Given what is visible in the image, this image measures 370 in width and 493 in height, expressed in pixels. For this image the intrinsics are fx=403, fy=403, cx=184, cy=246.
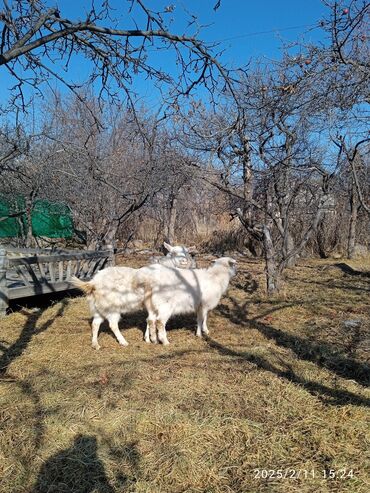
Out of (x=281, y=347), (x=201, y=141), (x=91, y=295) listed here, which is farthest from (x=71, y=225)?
(x=281, y=347)

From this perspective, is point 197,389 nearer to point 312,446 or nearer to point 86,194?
point 312,446

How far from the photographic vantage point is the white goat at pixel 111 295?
6344mm

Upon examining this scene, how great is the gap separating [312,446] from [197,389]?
1.44 meters

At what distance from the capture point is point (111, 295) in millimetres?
6348

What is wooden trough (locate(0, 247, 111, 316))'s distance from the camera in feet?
26.7

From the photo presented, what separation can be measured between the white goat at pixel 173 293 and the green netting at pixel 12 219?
30.4 ft

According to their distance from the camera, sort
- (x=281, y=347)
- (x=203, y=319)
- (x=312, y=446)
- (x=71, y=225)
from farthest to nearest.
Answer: (x=71, y=225), (x=203, y=319), (x=281, y=347), (x=312, y=446)

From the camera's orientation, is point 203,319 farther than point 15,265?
No

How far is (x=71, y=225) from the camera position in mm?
19969

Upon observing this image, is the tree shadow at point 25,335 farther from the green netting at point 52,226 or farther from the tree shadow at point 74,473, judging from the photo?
the green netting at point 52,226

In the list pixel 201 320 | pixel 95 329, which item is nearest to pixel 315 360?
pixel 201 320

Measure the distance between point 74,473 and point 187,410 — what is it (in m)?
1.28

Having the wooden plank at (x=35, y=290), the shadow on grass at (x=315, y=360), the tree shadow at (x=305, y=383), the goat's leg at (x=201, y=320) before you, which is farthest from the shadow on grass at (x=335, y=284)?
the wooden plank at (x=35, y=290)

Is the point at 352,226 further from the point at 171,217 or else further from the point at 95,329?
the point at 95,329
